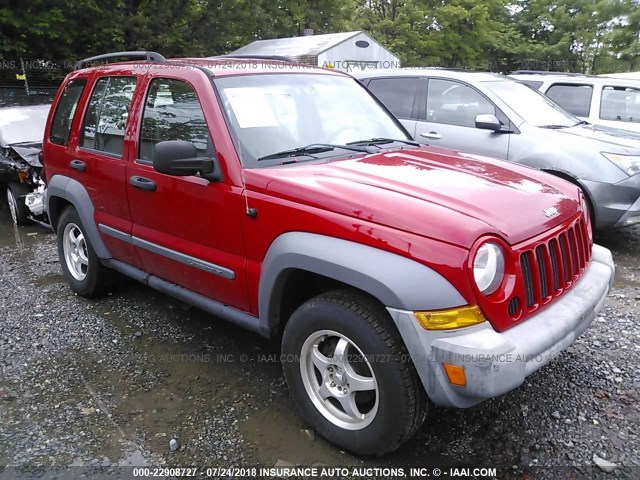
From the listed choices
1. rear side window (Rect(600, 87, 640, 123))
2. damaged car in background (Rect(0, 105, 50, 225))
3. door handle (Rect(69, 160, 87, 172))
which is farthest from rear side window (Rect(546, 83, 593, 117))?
damaged car in background (Rect(0, 105, 50, 225))

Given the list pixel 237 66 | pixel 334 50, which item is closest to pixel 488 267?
pixel 237 66

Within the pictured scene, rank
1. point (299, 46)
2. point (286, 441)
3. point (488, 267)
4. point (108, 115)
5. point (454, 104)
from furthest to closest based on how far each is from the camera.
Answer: point (299, 46), point (454, 104), point (108, 115), point (286, 441), point (488, 267)

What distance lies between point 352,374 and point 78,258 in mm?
3149

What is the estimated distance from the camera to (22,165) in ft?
23.4

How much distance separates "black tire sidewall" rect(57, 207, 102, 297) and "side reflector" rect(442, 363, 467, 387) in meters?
3.24

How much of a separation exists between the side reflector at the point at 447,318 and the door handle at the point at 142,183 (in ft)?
6.75

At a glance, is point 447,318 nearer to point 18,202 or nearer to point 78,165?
point 78,165

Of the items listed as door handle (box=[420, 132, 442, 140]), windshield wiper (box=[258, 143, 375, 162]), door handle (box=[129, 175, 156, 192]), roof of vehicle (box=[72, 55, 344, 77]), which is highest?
roof of vehicle (box=[72, 55, 344, 77])

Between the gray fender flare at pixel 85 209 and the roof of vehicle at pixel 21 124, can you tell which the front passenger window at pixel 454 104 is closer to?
the gray fender flare at pixel 85 209

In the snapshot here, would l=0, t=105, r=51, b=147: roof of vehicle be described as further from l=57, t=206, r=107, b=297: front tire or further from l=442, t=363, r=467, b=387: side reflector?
l=442, t=363, r=467, b=387: side reflector

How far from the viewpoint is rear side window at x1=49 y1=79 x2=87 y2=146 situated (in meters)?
4.58

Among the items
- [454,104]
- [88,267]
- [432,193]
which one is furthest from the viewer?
[454,104]

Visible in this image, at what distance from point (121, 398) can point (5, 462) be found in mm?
685

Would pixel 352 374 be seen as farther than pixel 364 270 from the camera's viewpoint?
Yes
